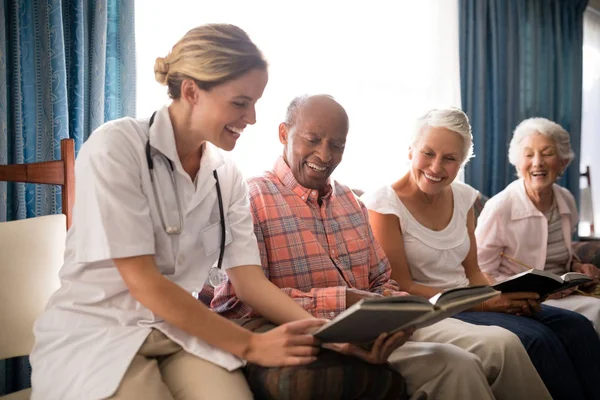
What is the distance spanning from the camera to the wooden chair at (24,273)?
145 cm

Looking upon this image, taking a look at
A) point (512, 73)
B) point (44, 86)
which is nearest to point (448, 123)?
point (44, 86)

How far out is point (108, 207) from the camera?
1164 millimetres

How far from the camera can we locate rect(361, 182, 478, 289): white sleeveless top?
2025 millimetres

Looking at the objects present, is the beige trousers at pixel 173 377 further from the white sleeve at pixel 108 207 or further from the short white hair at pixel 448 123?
the short white hair at pixel 448 123

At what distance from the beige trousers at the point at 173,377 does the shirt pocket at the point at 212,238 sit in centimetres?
24

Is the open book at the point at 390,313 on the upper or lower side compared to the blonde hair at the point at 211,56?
lower

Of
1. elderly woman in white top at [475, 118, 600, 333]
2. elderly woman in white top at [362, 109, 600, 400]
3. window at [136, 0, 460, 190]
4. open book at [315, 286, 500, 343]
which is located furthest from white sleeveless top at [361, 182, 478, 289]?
open book at [315, 286, 500, 343]

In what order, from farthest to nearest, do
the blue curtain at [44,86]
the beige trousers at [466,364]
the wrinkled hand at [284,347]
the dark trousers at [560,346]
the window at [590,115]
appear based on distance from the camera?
the window at [590,115] → the blue curtain at [44,86] → the dark trousers at [560,346] → the beige trousers at [466,364] → the wrinkled hand at [284,347]

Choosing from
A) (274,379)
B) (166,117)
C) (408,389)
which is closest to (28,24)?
(166,117)

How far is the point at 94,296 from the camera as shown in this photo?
121 centimetres

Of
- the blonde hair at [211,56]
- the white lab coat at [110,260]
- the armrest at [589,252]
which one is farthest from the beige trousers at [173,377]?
the armrest at [589,252]

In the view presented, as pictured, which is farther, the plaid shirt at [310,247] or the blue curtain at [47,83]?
the blue curtain at [47,83]

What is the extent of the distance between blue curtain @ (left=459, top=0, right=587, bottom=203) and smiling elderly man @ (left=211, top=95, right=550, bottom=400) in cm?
201

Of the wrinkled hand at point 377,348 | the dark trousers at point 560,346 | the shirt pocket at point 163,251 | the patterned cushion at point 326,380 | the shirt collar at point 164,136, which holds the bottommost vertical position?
the dark trousers at point 560,346
